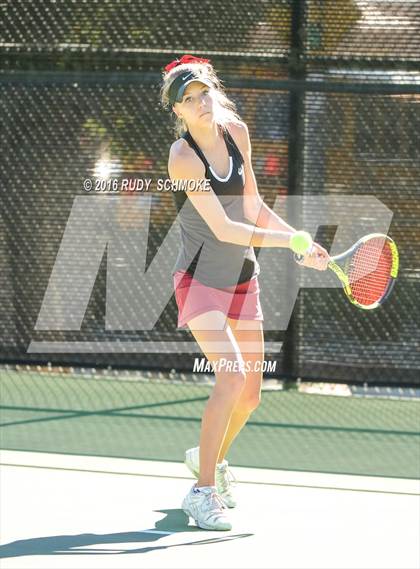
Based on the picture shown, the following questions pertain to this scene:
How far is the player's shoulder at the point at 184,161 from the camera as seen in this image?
15.5ft

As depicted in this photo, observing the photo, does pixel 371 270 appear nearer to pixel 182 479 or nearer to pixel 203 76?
pixel 203 76

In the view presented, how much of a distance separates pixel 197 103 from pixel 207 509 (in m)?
1.52

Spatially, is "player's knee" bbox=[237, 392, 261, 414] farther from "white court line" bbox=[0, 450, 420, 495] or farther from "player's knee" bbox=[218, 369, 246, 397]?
"white court line" bbox=[0, 450, 420, 495]

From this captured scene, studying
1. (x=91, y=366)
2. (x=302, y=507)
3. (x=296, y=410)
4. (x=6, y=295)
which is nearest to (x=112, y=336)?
(x=91, y=366)

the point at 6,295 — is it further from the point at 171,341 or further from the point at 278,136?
the point at 278,136

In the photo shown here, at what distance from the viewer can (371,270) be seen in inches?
198

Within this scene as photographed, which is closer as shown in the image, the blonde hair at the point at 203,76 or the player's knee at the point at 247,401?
the blonde hair at the point at 203,76

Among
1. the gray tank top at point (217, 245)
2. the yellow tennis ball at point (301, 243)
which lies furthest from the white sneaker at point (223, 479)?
the yellow tennis ball at point (301, 243)

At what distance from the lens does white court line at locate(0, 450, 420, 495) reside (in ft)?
18.3

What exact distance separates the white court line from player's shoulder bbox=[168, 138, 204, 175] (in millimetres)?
1602

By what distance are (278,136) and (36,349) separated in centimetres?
212

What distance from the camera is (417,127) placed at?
776 centimetres

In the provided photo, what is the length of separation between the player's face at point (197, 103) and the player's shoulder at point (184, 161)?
0.42ft

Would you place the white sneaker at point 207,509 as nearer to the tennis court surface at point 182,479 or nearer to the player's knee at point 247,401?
the tennis court surface at point 182,479
